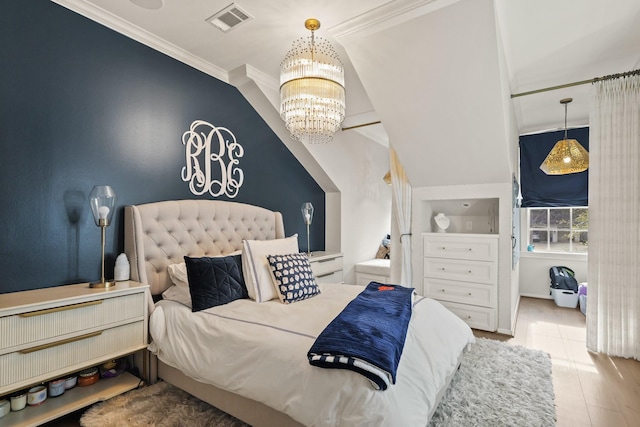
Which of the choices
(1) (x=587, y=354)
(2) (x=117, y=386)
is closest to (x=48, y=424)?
(2) (x=117, y=386)

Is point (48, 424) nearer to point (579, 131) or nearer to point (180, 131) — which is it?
point (180, 131)

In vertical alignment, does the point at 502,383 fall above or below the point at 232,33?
below

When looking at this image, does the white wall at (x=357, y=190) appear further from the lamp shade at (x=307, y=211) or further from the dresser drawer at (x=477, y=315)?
Answer: the dresser drawer at (x=477, y=315)

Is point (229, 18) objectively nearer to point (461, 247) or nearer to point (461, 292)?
point (461, 247)

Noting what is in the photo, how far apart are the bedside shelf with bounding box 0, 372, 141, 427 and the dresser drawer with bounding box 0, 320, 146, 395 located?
0.75 ft

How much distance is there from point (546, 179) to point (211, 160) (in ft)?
15.9

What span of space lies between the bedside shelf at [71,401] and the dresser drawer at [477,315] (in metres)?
3.14

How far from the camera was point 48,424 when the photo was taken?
72.6 inches

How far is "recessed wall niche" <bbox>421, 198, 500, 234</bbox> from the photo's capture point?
12.7ft

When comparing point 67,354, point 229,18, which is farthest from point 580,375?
Result: point 229,18

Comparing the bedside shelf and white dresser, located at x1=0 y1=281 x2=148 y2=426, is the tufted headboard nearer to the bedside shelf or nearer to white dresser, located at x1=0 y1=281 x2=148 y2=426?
white dresser, located at x1=0 y1=281 x2=148 y2=426

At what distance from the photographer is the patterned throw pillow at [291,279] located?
7.64ft

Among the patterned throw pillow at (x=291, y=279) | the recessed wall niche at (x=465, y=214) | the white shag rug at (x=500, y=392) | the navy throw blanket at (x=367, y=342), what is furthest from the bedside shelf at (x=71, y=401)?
the recessed wall niche at (x=465, y=214)

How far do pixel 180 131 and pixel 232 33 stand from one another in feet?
3.07
